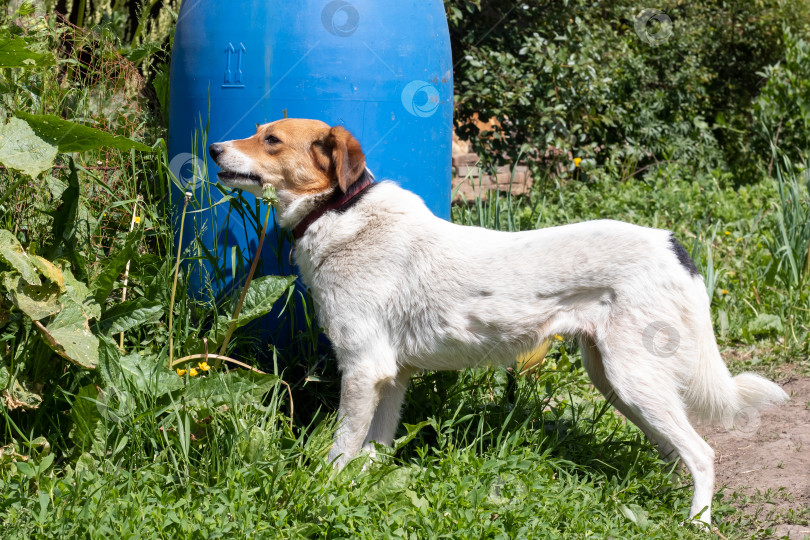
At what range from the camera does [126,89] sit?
157 inches

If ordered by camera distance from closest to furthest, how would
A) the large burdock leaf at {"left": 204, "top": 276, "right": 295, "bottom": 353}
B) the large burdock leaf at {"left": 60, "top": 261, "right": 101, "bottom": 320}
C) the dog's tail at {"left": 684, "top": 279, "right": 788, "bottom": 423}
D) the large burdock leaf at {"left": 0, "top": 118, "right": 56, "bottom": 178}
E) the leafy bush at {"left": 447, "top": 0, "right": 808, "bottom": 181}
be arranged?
the large burdock leaf at {"left": 0, "top": 118, "right": 56, "bottom": 178} < the large burdock leaf at {"left": 60, "top": 261, "right": 101, "bottom": 320} < the dog's tail at {"left": 684, "top": 279, "right": 788, "bottom": 423} < the large burdock leaf at {"left": 204, "top": 276, "right": 295, "bottom": 353} < the leafy bush at {"left": 447, "top": 0, "right": 808, "bottom": 181}

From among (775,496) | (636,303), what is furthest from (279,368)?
(775,496)

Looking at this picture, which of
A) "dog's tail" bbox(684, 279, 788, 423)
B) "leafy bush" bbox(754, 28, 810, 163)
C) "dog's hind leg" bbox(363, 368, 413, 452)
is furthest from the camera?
"leafy bush" bbox(754, 28, 810, 163)

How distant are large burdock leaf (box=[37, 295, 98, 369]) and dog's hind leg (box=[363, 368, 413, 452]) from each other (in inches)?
43.9

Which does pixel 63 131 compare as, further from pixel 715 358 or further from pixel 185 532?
pixel 715 358

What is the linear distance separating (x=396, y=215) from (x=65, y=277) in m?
1.25

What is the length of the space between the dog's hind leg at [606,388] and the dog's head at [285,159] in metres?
1.11

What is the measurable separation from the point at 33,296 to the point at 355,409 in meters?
1.18

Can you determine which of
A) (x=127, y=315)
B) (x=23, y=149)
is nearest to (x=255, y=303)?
(x=127, y=315)

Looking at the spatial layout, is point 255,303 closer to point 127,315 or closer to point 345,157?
point 127,315

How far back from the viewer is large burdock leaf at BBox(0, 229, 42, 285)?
2.47 m

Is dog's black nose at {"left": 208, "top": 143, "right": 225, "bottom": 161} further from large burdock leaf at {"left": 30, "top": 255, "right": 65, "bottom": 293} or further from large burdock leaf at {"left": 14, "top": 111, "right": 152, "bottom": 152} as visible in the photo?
large burdock leaf at {"left": 30, "top": 255, "right": 65, "bottom": 293}

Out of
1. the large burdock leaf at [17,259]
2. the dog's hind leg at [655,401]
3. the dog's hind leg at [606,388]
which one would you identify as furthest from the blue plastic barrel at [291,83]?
the dog's hind leg at [655,401]

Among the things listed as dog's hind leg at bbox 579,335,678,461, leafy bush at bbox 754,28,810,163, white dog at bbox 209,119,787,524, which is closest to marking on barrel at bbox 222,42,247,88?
white dog at bbox 209,119,787,524
